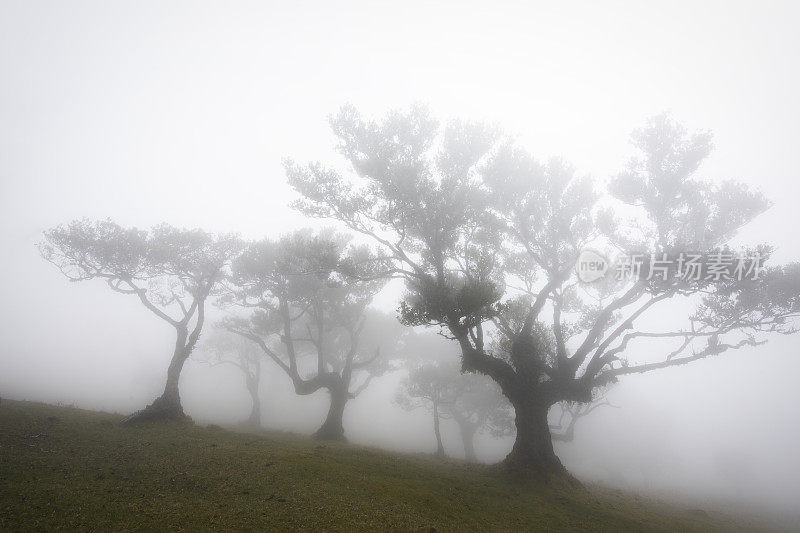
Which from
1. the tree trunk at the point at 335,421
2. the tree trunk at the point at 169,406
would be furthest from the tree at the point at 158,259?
the tree trunk at the point at 335,421

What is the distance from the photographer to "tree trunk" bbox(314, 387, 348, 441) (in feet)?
85.5

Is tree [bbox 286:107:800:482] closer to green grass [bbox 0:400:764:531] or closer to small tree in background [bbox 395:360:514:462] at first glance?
green grass [bbox 0:400:764:531]

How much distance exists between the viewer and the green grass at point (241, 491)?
7934mm

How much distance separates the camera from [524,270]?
74.1ft

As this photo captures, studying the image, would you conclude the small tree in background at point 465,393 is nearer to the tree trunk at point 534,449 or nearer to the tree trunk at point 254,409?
the tree trunk at point 534,449

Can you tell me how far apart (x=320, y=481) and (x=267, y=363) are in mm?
47092

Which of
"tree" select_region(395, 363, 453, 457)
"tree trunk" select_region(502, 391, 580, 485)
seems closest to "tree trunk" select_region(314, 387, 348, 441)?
"tree" select_region(395, 363, 453, 457)

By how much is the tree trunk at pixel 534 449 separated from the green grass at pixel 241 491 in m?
1.20

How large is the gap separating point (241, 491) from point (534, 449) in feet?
46.0

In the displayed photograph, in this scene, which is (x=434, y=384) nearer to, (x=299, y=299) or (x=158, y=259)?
(x=299, y=299)

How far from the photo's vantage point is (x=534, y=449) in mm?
17312

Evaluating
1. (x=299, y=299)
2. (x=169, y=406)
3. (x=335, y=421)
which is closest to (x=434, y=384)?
(x=335, y=421)

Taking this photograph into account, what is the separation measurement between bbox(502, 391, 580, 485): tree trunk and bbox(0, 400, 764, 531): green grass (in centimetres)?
120

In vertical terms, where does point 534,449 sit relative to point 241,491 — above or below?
above
